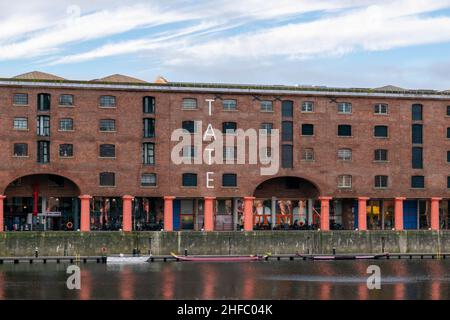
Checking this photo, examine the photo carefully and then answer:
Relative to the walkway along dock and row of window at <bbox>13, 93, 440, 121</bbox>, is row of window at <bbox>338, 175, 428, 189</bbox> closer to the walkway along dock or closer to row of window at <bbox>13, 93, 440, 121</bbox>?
row of window at <bbox>13, 93, 440, 121</bbox>

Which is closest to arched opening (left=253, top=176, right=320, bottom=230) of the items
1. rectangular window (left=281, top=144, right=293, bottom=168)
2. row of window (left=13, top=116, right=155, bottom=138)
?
rectangular window (left=281, top=144, right=293, bottom=168)

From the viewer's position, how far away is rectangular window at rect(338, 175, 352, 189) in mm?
137875

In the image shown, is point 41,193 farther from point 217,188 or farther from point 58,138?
point 217,188

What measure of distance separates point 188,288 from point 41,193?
39.8 m

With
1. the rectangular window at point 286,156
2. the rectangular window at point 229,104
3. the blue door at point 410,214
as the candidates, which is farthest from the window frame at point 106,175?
the blue door at point 410,214

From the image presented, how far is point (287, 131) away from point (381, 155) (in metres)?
11.7

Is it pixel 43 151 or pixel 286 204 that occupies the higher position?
pixel 43 151

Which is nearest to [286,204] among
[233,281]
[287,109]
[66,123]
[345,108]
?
[287,109]

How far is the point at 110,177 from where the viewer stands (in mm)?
132125

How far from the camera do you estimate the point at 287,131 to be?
446ft

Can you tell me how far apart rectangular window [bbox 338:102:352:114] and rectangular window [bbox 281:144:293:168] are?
24.6 feet

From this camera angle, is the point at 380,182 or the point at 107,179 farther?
the point at 380,182

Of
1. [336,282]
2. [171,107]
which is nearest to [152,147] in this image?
[171,107]

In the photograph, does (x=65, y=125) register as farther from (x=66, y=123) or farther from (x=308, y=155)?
(x=308, y=155)
